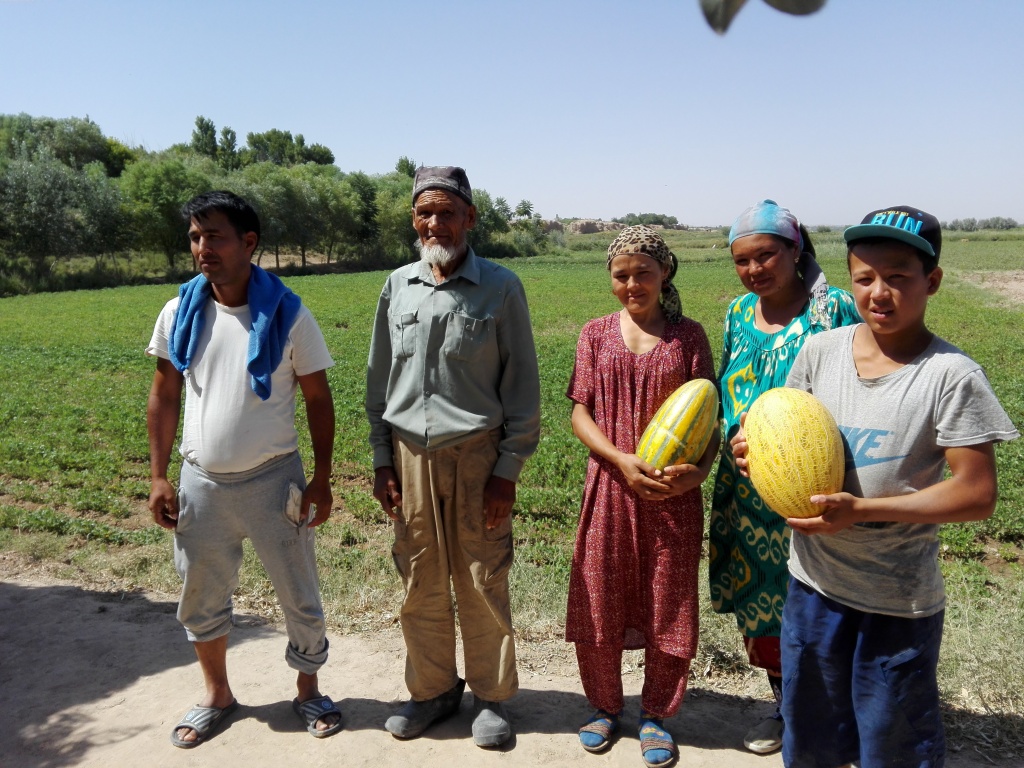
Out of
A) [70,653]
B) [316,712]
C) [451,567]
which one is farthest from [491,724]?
[70,653]

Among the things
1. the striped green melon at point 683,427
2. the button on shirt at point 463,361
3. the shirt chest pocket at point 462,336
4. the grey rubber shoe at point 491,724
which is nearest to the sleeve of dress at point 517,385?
the button on shirt at point 463,361

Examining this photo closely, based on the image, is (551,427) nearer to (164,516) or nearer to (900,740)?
(164,516)

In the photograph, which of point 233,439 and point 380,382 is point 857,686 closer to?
point 380,382

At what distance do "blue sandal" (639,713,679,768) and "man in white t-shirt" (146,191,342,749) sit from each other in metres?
1.36

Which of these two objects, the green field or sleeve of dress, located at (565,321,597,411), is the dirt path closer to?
the green field

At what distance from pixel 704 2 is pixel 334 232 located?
60.0 meters

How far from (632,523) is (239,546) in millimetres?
1732

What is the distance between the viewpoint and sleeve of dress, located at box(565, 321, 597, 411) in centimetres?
329

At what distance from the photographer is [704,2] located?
880 mm

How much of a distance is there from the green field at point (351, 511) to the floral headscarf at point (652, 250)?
195 cm

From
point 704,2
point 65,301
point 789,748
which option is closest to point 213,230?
point 704,2

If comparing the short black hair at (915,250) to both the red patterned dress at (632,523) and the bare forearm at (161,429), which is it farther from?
the bare forearm at (161,429)

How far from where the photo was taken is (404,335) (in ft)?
10.8

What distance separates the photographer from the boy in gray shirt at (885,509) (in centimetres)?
224
